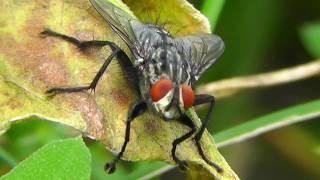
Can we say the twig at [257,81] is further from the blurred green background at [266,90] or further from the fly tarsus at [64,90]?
the fly tarsus at [64,90]

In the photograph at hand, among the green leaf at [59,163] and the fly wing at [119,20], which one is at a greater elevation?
the green leaf at [59,163]

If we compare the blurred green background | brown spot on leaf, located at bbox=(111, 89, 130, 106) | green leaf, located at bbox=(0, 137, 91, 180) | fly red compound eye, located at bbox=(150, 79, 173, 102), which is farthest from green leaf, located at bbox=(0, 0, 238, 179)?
the blurred green background

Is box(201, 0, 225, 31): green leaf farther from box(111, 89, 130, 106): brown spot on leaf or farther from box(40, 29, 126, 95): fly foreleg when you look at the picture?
box(111, 89, 130, 106): brown spot on leaf

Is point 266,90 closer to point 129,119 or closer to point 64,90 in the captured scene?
point 129,119

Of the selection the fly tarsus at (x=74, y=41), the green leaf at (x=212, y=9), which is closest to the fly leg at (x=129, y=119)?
the fly tarsus at (x=74, y=41)

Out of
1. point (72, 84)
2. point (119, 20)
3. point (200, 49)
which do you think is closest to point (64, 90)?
point (72, 84)

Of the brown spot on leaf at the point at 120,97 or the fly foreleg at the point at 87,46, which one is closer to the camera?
the fly foreleg at the point at 87,46

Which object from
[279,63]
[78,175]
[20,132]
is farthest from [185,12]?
Answer: [279,63]
